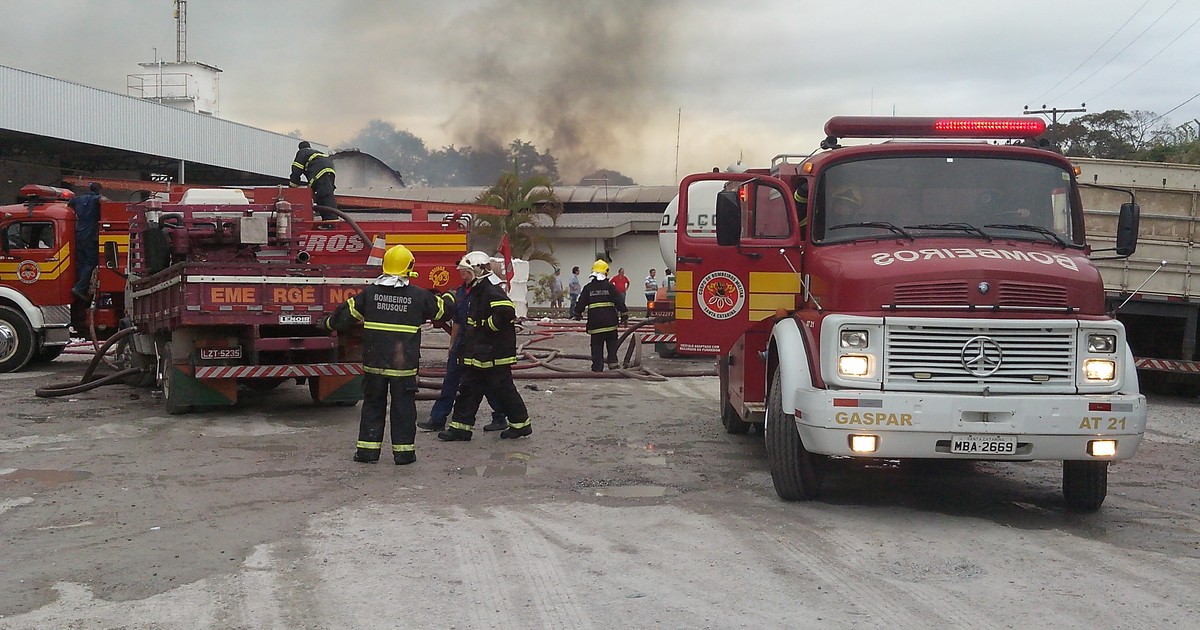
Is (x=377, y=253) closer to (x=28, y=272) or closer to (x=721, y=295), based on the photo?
(x=721, y=295)

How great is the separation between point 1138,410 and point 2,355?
14.7 metres

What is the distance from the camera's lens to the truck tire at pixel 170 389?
1086 centimetres

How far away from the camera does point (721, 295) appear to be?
8.32 m

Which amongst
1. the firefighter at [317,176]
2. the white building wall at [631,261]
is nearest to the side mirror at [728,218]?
the firefighter at [317,176]

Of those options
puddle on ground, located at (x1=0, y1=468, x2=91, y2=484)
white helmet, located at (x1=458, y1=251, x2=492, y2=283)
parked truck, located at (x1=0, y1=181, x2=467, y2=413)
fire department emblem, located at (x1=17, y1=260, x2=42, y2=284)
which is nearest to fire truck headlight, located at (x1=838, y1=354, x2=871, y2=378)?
white helmet, located at (x1=458, y1=251, x2=492, y2=283)

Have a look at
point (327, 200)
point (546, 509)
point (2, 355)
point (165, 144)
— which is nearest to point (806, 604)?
point (546, 509)

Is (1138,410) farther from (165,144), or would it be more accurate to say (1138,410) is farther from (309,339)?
(165,144)

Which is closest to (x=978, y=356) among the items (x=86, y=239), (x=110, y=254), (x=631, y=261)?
(x=110, y=254)

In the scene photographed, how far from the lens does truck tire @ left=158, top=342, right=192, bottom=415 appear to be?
35.6ft

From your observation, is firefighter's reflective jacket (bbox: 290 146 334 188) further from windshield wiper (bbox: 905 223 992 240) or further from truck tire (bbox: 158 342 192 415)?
windshield wiper (bbox: 905 223 992 240)

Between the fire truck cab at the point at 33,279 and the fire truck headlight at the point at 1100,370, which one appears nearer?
the fire truck headlight at the point at 1100,370

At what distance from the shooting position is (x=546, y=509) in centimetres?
703

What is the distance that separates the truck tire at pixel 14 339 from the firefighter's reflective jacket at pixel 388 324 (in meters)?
8.89

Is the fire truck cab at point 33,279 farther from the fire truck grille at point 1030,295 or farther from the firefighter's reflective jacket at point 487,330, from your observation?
the fire truck grille at point 1030,295
